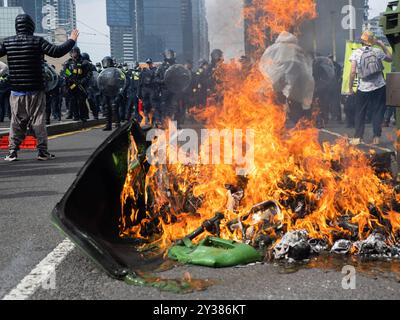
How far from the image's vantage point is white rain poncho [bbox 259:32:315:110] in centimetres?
1188

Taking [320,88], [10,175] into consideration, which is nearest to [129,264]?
[10,175]

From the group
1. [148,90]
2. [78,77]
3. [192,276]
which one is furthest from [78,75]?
[192,276]

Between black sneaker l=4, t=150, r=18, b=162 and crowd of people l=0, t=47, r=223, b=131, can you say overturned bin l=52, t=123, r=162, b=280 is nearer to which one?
black sneaker l=4, t=150, r=18, b=162

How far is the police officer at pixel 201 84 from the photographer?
21672 mm

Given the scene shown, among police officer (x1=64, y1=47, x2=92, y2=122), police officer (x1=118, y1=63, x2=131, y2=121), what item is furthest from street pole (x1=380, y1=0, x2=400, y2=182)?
police officer (x1=118, y1=63, x2=131, y2=121)

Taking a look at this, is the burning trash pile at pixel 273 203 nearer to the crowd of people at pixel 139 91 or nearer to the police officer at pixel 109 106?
the crowd of people at pixel 139 91

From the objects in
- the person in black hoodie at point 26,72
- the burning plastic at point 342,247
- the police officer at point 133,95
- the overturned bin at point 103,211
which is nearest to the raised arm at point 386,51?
the person in black hoodie at point 26,72

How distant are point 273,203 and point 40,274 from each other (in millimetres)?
1791

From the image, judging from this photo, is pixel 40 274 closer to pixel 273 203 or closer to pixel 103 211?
pixel 103 211

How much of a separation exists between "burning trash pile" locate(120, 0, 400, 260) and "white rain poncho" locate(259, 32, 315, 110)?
6849mm

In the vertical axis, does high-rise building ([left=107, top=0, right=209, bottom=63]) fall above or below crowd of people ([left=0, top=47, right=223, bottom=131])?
above

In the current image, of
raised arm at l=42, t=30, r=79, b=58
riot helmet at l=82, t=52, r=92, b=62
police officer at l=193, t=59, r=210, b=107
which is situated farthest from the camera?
police officer at l=193, t=59, r=210, b=107

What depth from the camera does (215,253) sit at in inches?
151
